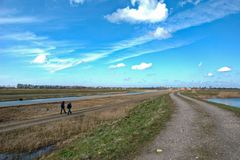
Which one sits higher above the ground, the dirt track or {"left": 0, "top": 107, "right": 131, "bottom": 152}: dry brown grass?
the dirt track

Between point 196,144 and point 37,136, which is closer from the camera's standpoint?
point 196,144

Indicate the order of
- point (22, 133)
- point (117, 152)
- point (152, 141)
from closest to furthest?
point (117, 152) < point (152, 141) < point (22, 133)

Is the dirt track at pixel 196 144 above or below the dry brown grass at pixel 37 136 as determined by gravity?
above

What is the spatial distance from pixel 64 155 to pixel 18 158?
12.5ft

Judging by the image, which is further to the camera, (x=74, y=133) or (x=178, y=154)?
(x=74, y=133)

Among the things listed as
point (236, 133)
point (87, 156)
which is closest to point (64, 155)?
point (87, 156)

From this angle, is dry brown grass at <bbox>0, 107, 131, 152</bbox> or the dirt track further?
dry brown grass at <bbox>0, 107, 131, 152</bbox>

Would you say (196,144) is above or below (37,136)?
above

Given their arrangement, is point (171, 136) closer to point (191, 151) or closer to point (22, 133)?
point (191, 151)

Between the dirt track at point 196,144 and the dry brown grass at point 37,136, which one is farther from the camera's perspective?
the dry brown grass at point 37,136

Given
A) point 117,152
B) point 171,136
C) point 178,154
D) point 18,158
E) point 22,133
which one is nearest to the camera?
point 178,154

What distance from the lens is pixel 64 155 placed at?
10977mm

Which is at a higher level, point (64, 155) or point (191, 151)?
point (191, 151)

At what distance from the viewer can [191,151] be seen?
29.3 feet
